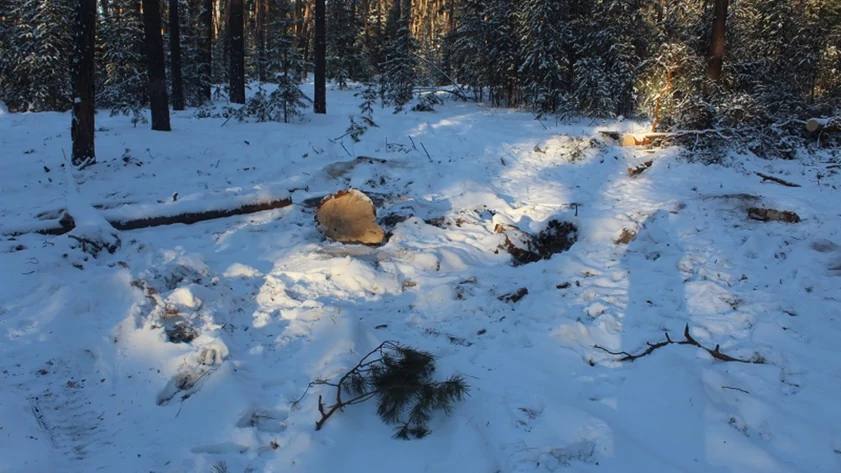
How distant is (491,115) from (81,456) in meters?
14.4

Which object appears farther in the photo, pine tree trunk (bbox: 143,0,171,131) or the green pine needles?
pine tree trunk (bbox: 143,0,171,131)

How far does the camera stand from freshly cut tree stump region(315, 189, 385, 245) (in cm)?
749

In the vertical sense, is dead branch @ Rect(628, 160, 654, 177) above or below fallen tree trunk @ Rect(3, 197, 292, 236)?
above

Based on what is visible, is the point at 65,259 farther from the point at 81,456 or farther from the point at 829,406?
the point at 829,406

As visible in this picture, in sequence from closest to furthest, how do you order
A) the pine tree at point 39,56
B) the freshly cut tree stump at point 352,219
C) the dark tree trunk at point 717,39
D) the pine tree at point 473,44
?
the freshly cut tree stump at point 352,219 < the dark tree trunk at point 717,39 < the pine tree at point 473,44 < the pine tree at point 39,56

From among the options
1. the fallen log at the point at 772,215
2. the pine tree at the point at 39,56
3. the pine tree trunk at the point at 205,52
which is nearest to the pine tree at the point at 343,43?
the pine tree trunk at the point at 205,52

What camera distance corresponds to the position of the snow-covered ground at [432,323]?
393cm

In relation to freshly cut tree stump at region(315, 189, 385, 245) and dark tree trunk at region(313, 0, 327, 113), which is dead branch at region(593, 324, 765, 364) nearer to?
freshly cut tree stump at region(315, 189, 385, 245)

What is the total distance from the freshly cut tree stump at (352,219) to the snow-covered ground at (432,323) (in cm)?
20

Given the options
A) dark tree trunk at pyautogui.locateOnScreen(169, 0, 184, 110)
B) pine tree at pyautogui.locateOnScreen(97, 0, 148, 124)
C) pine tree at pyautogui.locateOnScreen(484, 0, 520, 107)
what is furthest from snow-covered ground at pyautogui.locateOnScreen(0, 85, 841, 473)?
pine tree at pyautogui.locateOnScreen(484, 0, 520, 107)

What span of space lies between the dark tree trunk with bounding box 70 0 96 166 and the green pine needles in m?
7.87

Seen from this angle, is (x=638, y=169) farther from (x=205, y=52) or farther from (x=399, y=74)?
(x=205, y=52)

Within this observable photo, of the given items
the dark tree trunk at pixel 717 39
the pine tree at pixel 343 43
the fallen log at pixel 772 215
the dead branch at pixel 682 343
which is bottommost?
the dead branch at pixel 682 343

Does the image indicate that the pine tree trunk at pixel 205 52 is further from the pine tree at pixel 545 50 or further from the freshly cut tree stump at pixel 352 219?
the freshly cut tree stump at pixel 352 219
